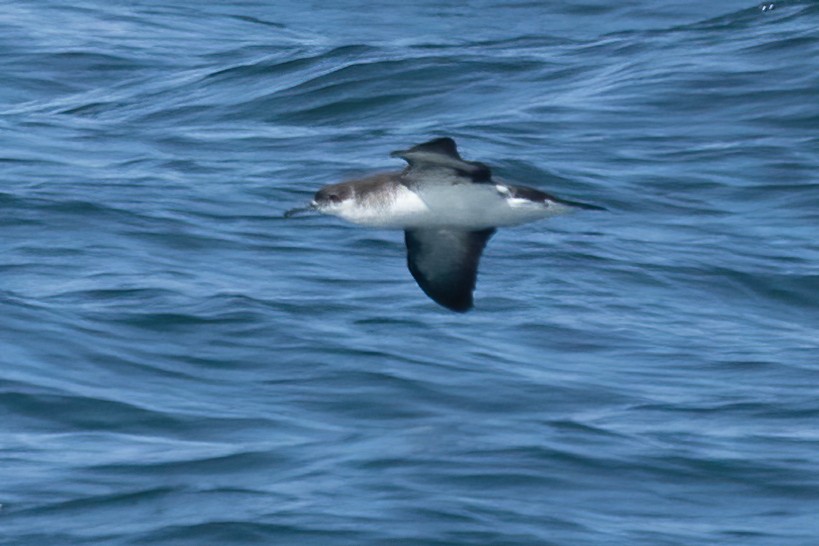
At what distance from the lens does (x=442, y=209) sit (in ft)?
29.9

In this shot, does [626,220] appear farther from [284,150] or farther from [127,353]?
[127,353]

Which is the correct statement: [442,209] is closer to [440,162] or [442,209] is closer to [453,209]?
[453,209]

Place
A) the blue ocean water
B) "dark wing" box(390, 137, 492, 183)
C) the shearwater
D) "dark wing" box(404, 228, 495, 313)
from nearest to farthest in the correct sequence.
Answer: "dark wing" box(390, 137, 492, 183) → the shearwater → the blue ocean water → "dark wing" box(404, 228, 495, 313)

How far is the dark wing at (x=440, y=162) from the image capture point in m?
8.19

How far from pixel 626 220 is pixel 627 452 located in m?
4.31

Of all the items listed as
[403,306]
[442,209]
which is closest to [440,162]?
[442,209]

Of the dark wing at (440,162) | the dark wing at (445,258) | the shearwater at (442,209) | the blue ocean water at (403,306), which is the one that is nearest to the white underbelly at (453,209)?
the shearwater at (442,209)

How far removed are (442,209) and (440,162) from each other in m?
0.55

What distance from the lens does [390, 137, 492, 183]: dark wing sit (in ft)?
26.9

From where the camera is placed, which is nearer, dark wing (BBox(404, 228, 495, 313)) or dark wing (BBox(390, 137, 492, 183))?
dark wing (BBox(390, 137, 492, 183))

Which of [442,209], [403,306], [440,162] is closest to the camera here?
[440,162]

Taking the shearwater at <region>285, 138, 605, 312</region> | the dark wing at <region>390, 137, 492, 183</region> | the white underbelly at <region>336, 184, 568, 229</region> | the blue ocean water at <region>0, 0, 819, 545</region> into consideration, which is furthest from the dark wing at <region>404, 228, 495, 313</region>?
the blue ocean water at <region>0, 0, 819, 545</region>

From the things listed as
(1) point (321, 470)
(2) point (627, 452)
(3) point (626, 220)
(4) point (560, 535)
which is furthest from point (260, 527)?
(3) point (626, 220)

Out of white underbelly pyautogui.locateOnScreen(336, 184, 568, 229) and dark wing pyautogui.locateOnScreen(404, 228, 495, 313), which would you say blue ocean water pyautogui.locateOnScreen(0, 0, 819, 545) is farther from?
white underbelly pyautogui.locateOnScreen(336, 184, 568, 229)
